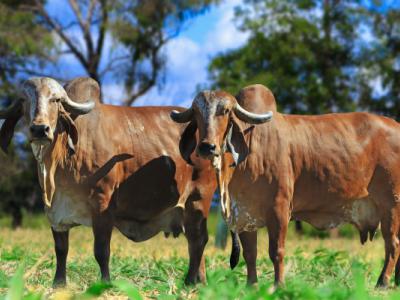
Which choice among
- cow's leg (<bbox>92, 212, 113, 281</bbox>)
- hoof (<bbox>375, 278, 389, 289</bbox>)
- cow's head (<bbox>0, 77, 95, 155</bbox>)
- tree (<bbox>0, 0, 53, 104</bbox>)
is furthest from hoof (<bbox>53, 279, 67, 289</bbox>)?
tree (<bbox>0, 0, 53, 104</bbox>)

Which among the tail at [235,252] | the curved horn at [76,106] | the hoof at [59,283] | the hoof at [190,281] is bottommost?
the hoof at [190,281]

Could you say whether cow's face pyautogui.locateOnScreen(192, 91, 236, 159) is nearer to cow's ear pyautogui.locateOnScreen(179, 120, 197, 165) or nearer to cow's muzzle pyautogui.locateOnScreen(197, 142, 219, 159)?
cow's muzzle pyautogui.locateOnScreen(197, 142, 219, 159)

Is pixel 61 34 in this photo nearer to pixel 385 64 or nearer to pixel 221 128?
pixel 385 64

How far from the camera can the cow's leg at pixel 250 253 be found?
23.3 ft

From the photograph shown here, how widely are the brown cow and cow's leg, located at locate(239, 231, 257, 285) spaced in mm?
534

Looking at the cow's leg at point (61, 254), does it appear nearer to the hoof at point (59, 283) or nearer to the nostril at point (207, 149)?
the hoof at point (59, 283)

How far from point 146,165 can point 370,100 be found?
20925 millimetres

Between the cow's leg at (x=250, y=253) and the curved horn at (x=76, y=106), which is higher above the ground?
the curved horn at (x=76, y=106)

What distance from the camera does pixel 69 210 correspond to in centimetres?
691

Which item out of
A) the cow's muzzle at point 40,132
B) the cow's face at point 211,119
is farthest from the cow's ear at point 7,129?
the cow's face at point 211,119

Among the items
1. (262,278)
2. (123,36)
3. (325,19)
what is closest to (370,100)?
(325,19)

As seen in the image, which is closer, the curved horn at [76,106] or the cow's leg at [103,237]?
the curved horn at [76,106]

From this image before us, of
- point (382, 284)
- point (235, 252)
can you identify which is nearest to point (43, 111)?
point (235, 252)

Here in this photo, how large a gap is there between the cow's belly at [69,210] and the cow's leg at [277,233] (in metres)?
1.59
